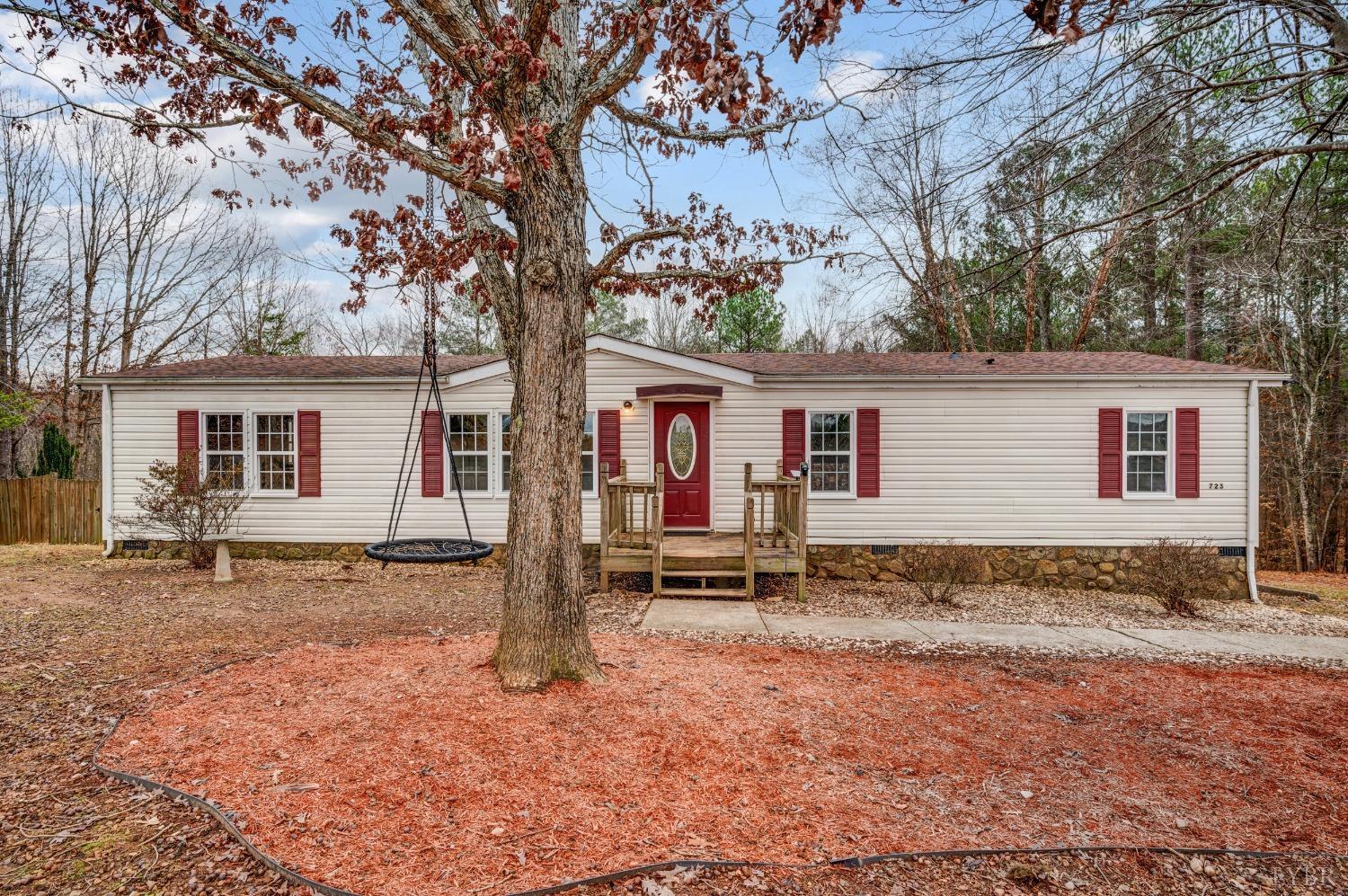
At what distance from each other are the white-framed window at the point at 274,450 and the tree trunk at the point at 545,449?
25.5 feet

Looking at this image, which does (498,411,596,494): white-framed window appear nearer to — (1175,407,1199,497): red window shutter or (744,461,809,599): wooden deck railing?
(744,461,809,599): wooden deck railing

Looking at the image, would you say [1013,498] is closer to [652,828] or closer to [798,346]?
[652,828]

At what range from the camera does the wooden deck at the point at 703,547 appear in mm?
7879

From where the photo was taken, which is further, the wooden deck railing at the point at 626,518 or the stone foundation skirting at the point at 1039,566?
the stone foundation skirting at the point at 1039,566

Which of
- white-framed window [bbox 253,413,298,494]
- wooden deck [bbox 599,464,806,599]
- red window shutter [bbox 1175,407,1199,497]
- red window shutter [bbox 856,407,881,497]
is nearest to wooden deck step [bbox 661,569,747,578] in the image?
wooden deck [bbox 599,464,806,599]

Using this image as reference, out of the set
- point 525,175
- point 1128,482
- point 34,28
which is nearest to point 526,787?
point 525,175

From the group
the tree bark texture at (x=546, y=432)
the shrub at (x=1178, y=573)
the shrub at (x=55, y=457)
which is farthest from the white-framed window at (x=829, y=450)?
the shrub at (x=55, y=457)

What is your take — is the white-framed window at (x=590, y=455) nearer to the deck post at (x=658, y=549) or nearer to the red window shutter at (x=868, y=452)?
the deck post at (x=658, y=549)

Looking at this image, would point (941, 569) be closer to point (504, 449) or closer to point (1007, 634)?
point (1007, 634)

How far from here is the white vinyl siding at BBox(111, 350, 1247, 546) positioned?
9.33 metres

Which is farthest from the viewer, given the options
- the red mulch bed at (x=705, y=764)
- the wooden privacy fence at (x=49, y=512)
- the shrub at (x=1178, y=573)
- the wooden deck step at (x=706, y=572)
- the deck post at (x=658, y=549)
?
the wooden privacy fence at (x=49, y=512)

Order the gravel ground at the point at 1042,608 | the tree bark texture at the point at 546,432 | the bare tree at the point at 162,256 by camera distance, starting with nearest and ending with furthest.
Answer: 1. the tree bark texture at the point at 546,432
2. the gravel ground at the point at 1042,608
3. the bare tree at the point at 162,256

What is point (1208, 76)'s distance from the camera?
420 centimetres

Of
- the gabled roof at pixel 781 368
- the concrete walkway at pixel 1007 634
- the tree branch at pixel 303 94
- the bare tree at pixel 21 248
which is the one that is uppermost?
the bare tree at pixel 21 248
